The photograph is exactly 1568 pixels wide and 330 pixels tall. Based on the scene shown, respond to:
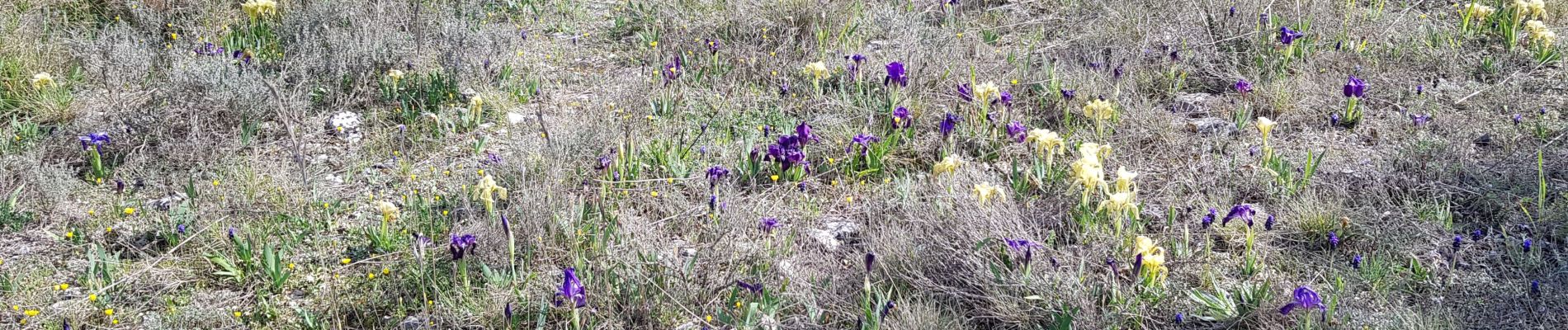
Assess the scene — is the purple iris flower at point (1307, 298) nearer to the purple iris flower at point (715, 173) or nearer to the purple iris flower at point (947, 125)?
the purple iris flower at point (947, 125)

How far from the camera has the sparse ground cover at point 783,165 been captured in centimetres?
295

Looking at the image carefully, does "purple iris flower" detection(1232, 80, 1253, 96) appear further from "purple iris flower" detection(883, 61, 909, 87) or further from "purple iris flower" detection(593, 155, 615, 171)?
"purple iris flower" detection(593, 155, 615, 171)

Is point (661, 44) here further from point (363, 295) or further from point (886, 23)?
point (363, 295)

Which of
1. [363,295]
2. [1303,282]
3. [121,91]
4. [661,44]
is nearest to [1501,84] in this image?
[1303,282]

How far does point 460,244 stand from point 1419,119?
346cm

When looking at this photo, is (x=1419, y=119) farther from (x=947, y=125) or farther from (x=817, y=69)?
(x=817, y=69)

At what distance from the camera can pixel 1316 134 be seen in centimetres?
409

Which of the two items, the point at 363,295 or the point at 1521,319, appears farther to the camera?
the point at 363,295

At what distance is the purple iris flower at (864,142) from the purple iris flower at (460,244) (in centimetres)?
137

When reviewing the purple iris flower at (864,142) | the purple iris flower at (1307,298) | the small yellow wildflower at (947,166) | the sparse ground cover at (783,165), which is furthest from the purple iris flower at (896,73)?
the purple iris flower at (1307,298)

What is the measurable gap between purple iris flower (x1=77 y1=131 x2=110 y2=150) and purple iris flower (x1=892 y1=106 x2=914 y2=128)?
115 inches

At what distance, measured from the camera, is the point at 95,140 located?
3812 millimetres

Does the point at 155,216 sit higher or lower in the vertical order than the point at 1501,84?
lower

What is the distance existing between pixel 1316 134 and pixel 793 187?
2072 mm
